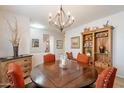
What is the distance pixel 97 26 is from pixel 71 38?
90.4 inches

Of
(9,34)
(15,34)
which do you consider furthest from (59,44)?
(9,34)

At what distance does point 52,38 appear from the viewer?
7.67 meters

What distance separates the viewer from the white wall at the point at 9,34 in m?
3.65

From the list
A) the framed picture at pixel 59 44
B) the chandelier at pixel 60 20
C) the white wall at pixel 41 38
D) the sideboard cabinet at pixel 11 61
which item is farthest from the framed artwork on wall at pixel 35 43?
the chandelier at pixel 60 20

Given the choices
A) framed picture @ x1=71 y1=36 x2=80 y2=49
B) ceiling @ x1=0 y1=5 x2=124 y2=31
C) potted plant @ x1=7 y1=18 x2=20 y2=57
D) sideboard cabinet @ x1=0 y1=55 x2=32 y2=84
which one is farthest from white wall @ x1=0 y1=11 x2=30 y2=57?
framed picture @ x1=71 y1=36 x2=80 y2=49

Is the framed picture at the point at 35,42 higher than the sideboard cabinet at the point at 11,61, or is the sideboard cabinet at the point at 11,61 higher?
the framed picture at the point at 35,42

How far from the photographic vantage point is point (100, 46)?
4.54 metres

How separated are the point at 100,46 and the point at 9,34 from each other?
3269mm

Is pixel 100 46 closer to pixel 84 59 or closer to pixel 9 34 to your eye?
pixel 84 59

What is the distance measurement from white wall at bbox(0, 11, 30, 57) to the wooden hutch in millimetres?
2545

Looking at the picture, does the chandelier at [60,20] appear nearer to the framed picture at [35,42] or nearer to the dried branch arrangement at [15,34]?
the dried branch arrangement at [15,34]

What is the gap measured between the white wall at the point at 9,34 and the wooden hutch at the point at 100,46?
2.55 m

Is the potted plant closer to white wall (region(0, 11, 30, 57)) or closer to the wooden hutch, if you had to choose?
white wall (region(0, 11, 30, 57))
